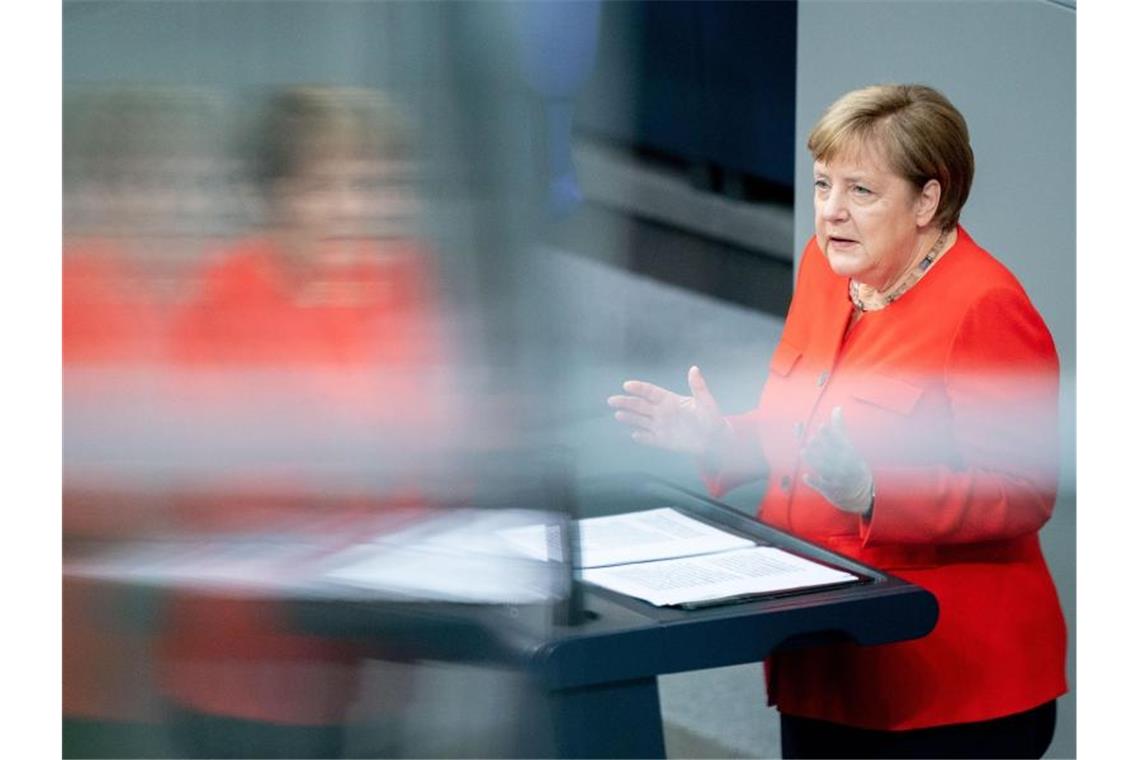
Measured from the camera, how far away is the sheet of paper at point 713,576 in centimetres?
164

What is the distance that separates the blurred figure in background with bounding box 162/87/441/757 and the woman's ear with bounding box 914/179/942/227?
1.99 feet

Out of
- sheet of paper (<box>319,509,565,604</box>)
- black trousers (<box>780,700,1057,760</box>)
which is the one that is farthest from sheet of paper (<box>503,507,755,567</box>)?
black trousers (<box>780,700,1057,760</box>)

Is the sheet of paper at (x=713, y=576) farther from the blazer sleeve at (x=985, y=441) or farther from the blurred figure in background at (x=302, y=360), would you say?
the blurred figure in background at (x=302, y=360)

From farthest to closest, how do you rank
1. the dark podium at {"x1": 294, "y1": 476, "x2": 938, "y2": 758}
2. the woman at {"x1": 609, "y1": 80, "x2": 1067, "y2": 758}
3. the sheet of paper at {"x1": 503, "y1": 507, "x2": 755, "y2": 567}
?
the woman at {"x1": 609, "y1": 80, "x2": 1067, "y2": 758} < the sheet of paper at {"x1": 503, "y1": 507, "x2": 755, "y2": 567} < the dark podium at {"x1": 294, "y1": 476, "x2": 938, "y2": 758}

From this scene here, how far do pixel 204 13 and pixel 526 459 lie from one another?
0.65m

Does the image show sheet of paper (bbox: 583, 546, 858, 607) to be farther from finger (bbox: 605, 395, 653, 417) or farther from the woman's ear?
the woman's ear

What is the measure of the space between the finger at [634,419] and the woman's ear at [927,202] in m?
0.42

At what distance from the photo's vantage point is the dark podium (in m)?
1.54

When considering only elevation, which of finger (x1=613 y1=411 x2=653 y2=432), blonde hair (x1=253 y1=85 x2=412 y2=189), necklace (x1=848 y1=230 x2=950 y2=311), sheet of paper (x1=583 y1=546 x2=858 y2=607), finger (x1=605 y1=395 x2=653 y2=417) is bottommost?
sheet of paper (x1=583 y1=546 x2=858 y2=607)

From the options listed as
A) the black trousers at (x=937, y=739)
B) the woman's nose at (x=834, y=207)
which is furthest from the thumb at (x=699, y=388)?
the black trousers at (x=937, y=739)

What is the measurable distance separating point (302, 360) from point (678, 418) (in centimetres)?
48

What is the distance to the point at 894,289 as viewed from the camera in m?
1.88

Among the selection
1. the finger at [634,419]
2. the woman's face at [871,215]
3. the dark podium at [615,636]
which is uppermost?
the woman's face at [871,215]

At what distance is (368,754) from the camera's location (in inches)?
72.3
